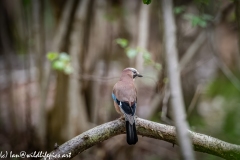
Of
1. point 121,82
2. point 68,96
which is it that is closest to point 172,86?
point 121,82

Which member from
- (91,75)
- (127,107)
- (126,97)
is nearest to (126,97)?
(126,97)

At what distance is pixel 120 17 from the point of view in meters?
8.41

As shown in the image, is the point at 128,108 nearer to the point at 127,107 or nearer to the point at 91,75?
the point at 127,107

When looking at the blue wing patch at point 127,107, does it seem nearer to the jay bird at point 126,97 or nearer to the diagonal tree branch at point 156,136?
the jay bird at point 126,97

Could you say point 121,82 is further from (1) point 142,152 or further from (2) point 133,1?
(2) point 133,1

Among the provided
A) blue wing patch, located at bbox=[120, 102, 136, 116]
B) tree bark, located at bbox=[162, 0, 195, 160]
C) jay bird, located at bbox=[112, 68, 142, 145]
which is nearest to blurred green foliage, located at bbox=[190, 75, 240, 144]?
jay bird, located at bbox=[112, 68, 142, 145]

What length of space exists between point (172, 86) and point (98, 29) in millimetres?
5328

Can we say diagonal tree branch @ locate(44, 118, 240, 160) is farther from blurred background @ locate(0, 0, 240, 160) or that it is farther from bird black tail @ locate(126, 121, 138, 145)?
blurred background @ locate(0, 0, 240, 160)

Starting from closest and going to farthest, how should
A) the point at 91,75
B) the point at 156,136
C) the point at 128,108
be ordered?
the point at 156,136 → the point at 128,108 → the point at 91,75

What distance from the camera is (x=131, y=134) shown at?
3.31m

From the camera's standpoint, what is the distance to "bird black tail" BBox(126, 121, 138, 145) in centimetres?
325

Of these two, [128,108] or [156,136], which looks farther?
[128,108]

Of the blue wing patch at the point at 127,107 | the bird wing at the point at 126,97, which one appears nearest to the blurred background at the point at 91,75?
the bird wing at the point at 126,97

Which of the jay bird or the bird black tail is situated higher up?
the jay bird
